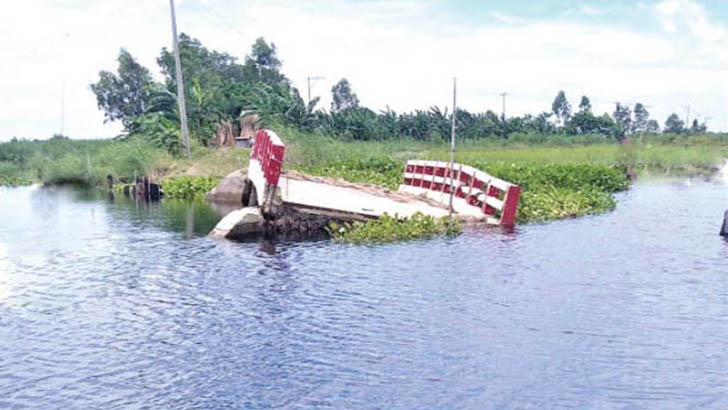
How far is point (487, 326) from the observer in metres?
11.2

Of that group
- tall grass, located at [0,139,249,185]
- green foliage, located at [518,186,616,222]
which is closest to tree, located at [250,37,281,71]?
tall grass, located at [0,139,249,185]

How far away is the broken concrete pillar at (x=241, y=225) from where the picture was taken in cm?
1964

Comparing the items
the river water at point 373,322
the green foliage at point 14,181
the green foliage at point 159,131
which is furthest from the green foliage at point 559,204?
the green foliage at point 14,181

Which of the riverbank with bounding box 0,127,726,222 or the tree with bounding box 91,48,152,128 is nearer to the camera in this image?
the riverbank with bounding box 0,127,726,222

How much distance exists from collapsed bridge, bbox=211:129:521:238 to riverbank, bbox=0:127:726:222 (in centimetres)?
188

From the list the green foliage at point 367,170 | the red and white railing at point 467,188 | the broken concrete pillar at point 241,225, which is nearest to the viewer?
the broken concrete pillar at point 241,225

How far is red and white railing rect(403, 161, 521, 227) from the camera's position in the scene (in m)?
19.9

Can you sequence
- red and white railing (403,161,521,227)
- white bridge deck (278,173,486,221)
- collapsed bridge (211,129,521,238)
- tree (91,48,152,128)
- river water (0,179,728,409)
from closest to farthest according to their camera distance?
river water (0,179,728,409) < collapsed bridge (211,129,521,238) < white bridge deck (278,173,486,221) < red and white railing (403,161,521,227) < tree (91,48,152,128)

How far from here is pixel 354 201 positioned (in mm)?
20594

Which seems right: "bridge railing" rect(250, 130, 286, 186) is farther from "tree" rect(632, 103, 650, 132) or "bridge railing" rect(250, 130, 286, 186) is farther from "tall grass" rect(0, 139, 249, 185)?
"tree" rect(632, 103, 650, 132)

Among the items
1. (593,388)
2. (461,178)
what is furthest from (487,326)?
(461,178)

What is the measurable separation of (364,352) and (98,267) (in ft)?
26.4

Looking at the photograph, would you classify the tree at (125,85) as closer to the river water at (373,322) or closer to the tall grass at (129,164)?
the tall grass at (129,164)

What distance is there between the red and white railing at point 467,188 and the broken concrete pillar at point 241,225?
4867 millimetres
